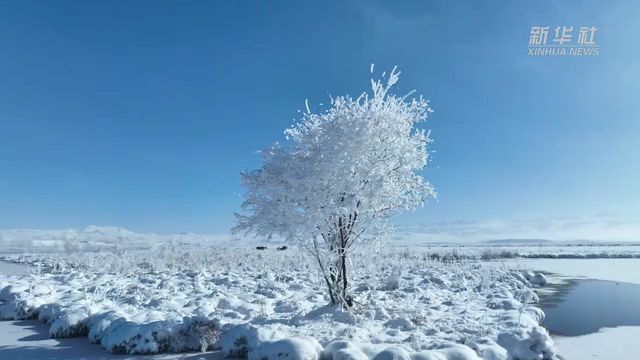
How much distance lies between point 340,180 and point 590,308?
1274 cm

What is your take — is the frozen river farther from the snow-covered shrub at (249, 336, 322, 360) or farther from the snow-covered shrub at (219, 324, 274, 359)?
the snow-covered shrub at (219, 324, 274, 359)

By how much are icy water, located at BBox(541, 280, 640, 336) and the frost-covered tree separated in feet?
21.3

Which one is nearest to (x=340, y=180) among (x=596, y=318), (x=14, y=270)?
(x=596, y=318)

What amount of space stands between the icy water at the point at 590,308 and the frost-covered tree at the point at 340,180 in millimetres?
6503

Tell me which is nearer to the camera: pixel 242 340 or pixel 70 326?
pixel 242 340

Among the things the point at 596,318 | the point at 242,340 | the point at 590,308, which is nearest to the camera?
the point at 242,340

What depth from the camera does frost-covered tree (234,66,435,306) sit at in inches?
523

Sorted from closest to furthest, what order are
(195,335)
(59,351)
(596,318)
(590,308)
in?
(59,351) < (195,335) < (596,318) < (590,308)

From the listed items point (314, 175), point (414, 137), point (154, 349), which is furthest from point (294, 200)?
point (154, 349)

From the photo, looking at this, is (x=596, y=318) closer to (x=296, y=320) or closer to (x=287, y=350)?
(x=296, y=320)

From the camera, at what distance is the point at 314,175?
1331cm

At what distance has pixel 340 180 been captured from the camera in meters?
13.3

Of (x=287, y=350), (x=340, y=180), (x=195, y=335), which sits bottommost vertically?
(x=195, y=335)

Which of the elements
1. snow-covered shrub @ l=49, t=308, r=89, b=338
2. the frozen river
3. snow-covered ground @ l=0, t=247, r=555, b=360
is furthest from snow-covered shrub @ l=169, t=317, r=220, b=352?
the frozen river
